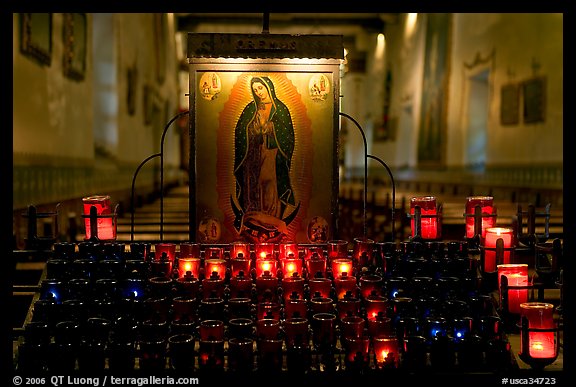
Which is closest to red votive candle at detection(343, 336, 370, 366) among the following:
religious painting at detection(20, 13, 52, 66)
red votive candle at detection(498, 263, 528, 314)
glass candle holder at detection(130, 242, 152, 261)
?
red votive candle at detection(498, 263, 528, 314)

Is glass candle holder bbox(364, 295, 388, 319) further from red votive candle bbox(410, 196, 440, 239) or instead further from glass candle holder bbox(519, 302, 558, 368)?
red votive candle bbox(410, 196, 440, 239)

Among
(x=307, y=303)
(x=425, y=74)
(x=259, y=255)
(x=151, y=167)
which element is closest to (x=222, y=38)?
(x=259, y=255)

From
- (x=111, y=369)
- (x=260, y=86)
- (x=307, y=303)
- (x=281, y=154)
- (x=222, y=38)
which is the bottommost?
(x=111, y=369)

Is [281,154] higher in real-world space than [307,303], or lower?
higher

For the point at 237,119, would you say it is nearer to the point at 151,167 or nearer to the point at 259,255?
the point at 259,255

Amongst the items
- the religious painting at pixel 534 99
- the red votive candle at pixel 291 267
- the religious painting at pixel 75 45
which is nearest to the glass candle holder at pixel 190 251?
the red votive candle at pixel 291 267

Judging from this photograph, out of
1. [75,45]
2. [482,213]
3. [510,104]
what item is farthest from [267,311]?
[510,104]

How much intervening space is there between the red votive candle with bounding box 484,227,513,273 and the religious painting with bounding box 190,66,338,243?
113cm

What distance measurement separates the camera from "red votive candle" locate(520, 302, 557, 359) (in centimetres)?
264

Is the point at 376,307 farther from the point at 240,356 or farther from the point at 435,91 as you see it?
the point at 435,91

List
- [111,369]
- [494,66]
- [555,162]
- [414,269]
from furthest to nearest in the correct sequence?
1. [494,66]
2. [555,162]
3. [414,269]
4. [111,369]

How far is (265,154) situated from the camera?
402 cm
